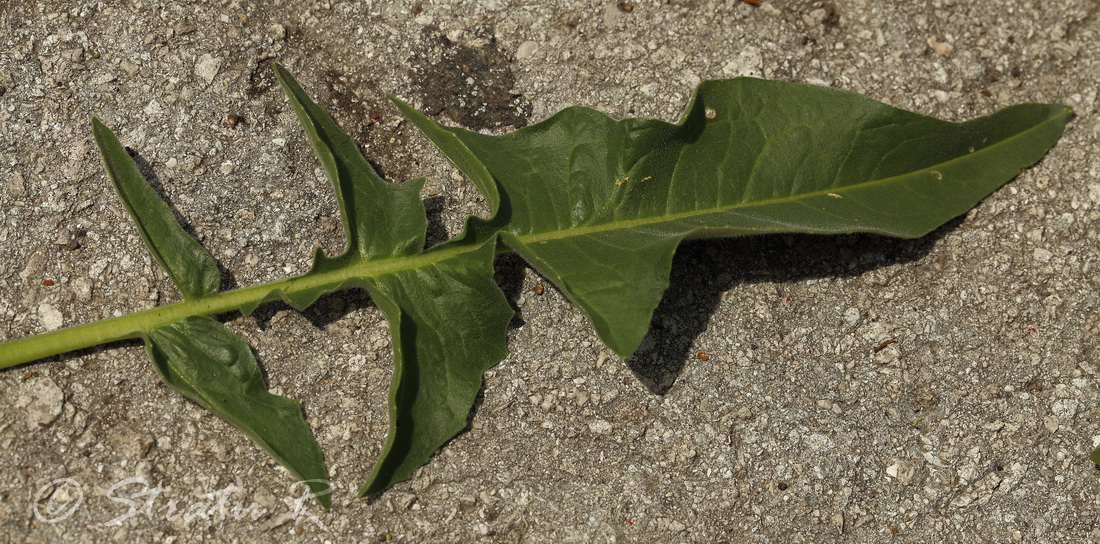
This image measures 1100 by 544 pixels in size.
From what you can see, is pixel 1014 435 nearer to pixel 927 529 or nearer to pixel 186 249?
pixel 927 529

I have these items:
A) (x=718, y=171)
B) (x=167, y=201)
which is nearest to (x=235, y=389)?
(x=167, y=201)

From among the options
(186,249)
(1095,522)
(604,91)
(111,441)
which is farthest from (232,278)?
(1095,522)

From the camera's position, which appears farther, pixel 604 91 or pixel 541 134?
pixel 604 91

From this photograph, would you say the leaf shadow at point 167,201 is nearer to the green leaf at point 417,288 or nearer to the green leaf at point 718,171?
the green leaf at point 417,288

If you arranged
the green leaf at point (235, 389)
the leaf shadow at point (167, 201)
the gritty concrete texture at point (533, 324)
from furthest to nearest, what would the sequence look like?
the leaf shadow at point (167, 201), the gritty concrete texture at point (533, 324), the green leaf at point (235, 389)

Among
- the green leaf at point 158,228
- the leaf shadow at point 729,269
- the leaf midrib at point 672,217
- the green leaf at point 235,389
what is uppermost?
→ the green leaf at point 158,228

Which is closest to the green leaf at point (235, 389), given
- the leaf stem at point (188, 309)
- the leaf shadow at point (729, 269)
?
the leaf stem at point (188, 309)

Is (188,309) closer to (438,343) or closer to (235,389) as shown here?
(235,389)

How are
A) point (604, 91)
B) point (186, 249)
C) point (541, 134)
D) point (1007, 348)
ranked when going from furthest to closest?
point (604, 91) < point (1007, 348) < point (541, 134) < point (186, 249)
